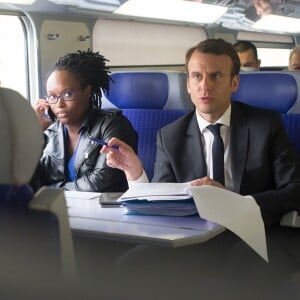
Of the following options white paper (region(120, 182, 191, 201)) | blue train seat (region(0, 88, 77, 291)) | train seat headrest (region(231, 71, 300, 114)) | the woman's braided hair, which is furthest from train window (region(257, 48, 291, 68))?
blue train seat (region(0, 88, 77, 291))

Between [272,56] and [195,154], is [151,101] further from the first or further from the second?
[272,56]

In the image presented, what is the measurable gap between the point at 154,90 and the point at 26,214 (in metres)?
2.12

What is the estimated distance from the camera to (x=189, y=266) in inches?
87.0

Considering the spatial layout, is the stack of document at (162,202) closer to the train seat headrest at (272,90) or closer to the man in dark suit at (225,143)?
the man in dark suit at (225,143)

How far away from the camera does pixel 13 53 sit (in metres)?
3.61

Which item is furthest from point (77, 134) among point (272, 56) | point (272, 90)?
point (272, 56)

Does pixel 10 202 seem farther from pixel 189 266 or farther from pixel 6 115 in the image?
pixel 189 266

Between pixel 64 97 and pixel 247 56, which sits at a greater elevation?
pixel 247 56

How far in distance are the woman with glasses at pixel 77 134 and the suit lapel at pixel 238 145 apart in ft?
1.82

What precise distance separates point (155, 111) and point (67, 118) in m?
0.70

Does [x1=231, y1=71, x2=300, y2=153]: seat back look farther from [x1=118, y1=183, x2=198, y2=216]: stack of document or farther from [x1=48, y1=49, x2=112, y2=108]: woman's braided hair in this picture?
[x1=118, y1=183, x2=198, y2=216]: stack of document

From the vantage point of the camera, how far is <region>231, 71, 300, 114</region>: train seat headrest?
284 centimetres

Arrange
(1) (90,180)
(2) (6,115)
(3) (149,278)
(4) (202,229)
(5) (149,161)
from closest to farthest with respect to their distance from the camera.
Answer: (2) (6,115) → (4) (202,229) → (3) (149,278) → (1) (90,180) → (5) (149,161)

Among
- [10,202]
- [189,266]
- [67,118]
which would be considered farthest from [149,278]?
[10,202]
